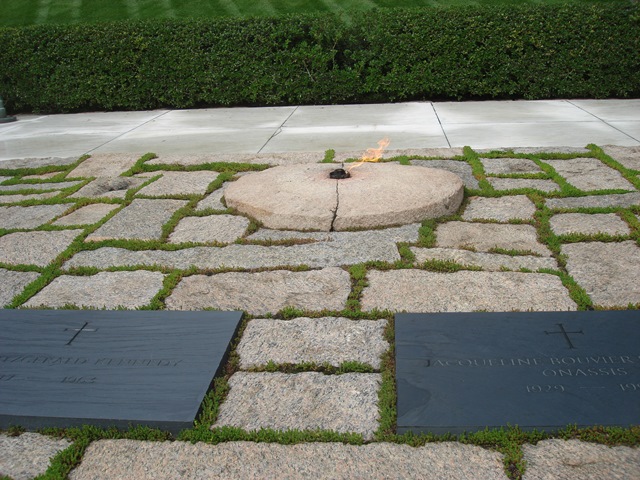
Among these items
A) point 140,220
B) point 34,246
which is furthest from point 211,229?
point 34,246

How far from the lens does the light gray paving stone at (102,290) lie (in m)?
3.31

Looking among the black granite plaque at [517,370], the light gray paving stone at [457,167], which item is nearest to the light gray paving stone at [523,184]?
the light gray paving stone at [457,167]

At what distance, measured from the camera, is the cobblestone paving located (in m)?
2.59

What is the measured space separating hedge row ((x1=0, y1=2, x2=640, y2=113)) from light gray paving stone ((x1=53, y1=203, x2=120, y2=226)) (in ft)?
16.1

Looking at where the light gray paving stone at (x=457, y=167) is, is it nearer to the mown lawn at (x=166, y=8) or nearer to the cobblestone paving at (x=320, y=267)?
the cobblestone paving at (x=320, y=267)

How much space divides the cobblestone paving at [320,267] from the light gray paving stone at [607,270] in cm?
1

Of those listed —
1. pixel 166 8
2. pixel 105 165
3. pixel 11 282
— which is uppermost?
pixel 166 8

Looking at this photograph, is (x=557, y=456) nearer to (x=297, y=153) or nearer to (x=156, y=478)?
(x=156, y=478)

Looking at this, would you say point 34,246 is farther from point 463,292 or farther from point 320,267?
point 463,292

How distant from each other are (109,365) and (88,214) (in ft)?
8.12

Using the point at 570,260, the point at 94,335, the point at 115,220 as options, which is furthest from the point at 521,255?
the point at 115,220

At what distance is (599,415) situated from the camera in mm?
2156

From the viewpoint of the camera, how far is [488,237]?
396cm

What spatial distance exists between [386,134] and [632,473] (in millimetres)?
5538
